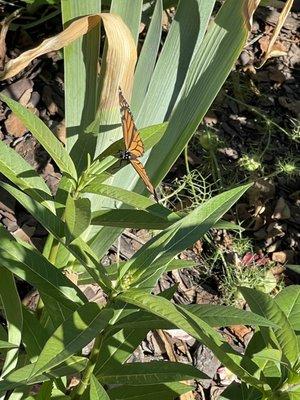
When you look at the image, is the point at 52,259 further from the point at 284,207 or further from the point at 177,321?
the point at 284,207

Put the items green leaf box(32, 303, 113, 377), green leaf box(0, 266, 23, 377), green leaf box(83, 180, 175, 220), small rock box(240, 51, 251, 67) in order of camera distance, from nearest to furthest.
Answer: green leaf box(32, 303, 113, 377), green leaf box(83, 180, 175, 220), green leaf box(0, 266, 23, 377), small rock box(240, 51, 251, 67)

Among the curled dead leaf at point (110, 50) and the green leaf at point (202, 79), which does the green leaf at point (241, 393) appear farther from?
the curled dead leaf at point (110, 50)

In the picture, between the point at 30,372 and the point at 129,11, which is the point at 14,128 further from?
the point at 30,372

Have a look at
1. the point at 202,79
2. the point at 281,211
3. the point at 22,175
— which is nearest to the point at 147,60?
Result: the point at 202,79

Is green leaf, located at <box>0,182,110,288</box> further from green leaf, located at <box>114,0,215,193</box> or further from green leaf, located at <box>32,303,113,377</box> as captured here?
green leaf, located at <box>114,0,215,193</box>

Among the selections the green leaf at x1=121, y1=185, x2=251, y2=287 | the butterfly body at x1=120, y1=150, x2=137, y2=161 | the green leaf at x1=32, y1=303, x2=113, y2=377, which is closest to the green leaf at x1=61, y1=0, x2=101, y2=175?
the butterfly body at x1=120, y1=150, x2=137, y2=161

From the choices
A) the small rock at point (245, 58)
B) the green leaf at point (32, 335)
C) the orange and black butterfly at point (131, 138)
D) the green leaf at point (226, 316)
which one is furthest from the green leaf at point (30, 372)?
the small rock at point (245, 58)
